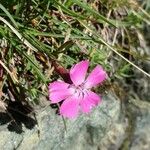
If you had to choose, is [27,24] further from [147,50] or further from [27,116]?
[147,50]

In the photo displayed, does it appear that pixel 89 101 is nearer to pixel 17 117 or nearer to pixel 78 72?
pixel 78 72

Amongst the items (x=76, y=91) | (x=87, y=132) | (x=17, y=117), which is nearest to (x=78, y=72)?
(x=76, y=91)

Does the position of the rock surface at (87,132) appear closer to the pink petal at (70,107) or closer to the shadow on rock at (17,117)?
the shadow on rock at (17,117)

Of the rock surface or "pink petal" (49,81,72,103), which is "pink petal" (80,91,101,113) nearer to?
"pink petal" (49,81,72,103)

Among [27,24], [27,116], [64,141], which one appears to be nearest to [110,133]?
[64,141]

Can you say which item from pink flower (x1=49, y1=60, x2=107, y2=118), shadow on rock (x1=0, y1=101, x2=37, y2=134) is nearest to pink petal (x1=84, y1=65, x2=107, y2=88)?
pink flower (x1=49, y1=60, x2=107, y2=118)
